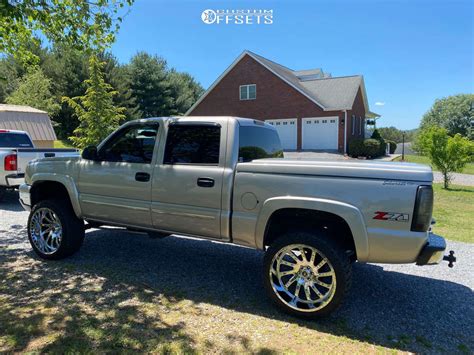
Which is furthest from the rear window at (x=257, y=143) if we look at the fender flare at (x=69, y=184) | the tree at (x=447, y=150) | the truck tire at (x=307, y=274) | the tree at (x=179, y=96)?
the tree at (x=179, y=96)

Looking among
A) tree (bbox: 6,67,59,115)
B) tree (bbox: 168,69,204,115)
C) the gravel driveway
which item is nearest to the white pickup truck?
the gravel driveway

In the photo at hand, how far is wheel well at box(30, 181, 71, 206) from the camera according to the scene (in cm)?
519

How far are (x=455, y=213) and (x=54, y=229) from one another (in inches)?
373

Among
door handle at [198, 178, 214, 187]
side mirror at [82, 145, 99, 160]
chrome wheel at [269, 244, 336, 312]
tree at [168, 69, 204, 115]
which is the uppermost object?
tree at [168, 69, 204, 115]

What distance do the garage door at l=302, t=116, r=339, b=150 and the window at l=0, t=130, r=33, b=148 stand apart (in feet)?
62.1

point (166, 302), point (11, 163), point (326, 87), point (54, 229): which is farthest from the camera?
point (326, 87)

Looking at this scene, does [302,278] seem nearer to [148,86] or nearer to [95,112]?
[95,112]

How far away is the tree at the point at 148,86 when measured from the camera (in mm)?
42344

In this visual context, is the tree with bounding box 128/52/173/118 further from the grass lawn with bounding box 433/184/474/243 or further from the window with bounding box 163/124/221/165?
the window with bounding box 163/124/221/165

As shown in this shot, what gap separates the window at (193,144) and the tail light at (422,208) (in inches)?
77.3

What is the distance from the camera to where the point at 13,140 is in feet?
34.7

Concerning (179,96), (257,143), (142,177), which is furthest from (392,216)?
(179,96)

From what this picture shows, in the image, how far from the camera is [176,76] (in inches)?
1893

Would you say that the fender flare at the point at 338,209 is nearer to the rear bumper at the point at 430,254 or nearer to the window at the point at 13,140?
the rear bumper at the point at 430,254
